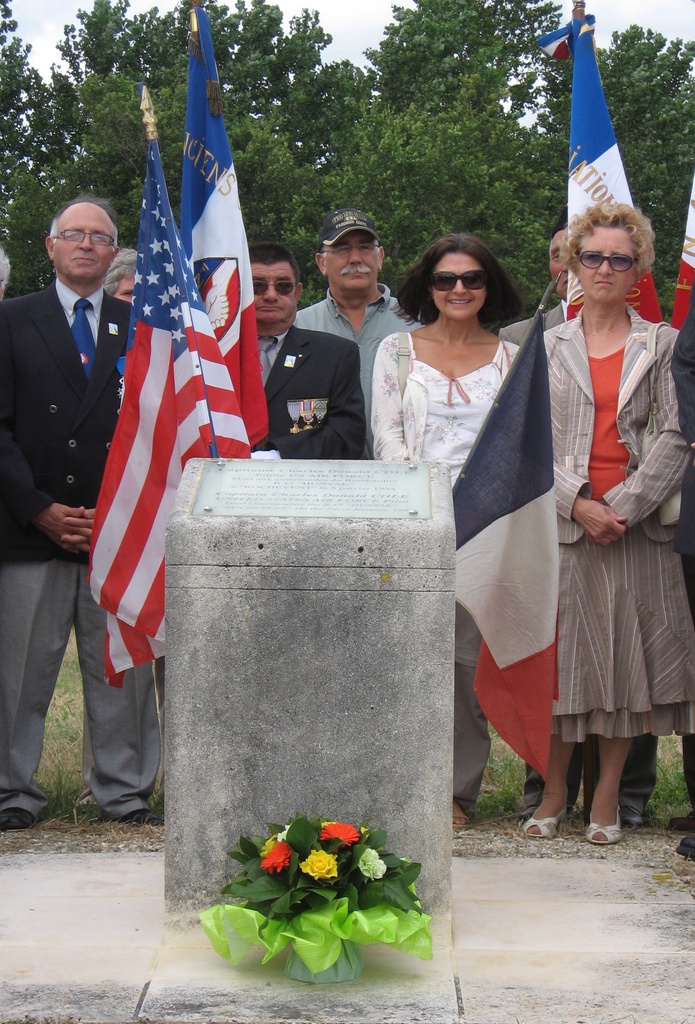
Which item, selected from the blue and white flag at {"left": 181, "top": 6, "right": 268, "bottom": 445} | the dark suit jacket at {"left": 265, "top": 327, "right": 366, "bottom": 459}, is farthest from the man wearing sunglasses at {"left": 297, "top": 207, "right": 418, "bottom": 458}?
the blue and white flag at {"left": 181, "top": 6, "right": 268, "bottom": 445}

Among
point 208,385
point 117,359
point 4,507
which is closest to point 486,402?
point 208,385

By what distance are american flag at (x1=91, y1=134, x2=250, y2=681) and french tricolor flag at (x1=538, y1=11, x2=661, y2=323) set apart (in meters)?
2.00

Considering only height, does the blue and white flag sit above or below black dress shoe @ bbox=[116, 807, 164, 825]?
above

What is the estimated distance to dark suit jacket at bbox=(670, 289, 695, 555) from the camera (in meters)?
4.59

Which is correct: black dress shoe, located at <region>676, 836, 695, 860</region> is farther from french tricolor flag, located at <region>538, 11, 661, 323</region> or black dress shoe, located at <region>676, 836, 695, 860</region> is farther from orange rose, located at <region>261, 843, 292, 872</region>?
french tricolor flag, located at <region>538, 11, 661, 323</region>

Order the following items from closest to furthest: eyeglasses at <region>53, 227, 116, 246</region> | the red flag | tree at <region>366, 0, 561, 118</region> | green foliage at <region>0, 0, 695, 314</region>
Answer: eyeglasses at <region>53, 227, 116, 246</region> → the red flag → green foliage at <region>0, 0, 695, 314</region> → tree at <region>366, 0, 561, 118</region>

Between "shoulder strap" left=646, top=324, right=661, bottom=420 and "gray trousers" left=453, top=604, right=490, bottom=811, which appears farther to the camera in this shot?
"gray trousers" left=453, top=604, right=490, bottom=811

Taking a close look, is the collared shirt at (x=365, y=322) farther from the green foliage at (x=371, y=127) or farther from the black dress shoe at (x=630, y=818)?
the green foliage at (x=371, y=127)

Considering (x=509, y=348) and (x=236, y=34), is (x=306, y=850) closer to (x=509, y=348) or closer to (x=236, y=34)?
(x=509, y=348)

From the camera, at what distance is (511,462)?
15.0 ft

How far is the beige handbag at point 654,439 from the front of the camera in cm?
486

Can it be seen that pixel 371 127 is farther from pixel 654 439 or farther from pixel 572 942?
pixel 572 942

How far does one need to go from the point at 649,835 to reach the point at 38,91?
34.6 metres

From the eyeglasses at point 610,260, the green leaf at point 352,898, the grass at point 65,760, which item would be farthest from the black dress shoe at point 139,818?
the eyeglasses at point 610,260
